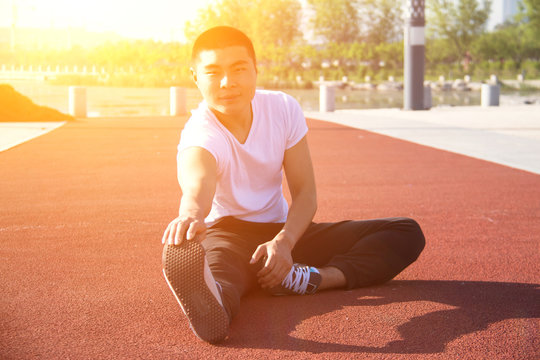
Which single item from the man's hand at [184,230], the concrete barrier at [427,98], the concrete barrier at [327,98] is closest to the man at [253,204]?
the man's hand at [184,230]

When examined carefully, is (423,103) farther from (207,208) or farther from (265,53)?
(265,53)

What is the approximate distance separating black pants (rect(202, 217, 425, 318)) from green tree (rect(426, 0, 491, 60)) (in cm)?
7926

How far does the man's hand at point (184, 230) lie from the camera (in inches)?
111

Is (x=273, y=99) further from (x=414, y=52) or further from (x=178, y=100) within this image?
(x=414, y=52)

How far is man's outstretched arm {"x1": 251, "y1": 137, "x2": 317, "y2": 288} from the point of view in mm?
3248

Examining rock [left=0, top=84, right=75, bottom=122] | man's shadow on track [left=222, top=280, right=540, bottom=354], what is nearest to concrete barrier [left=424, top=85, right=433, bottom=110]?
rock [left=0, top=84, right=75, bottom=122]

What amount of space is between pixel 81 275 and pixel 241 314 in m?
1.26

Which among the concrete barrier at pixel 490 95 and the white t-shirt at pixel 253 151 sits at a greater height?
the concrete barrier at pixel 490 95

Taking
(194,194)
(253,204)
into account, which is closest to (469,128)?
(253,204)

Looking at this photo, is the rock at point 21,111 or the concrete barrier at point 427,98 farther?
the concrete barrier at point 427,98

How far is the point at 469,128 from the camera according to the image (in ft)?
49.8

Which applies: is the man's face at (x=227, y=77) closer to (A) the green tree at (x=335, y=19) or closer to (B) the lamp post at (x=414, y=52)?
(B) the lamp post at (x=414, y=52)

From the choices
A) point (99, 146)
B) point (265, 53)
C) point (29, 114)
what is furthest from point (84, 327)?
point (265, 53)

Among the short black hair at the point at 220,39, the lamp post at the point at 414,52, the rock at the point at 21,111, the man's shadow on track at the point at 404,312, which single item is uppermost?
the lamp post at the point at 414,52
